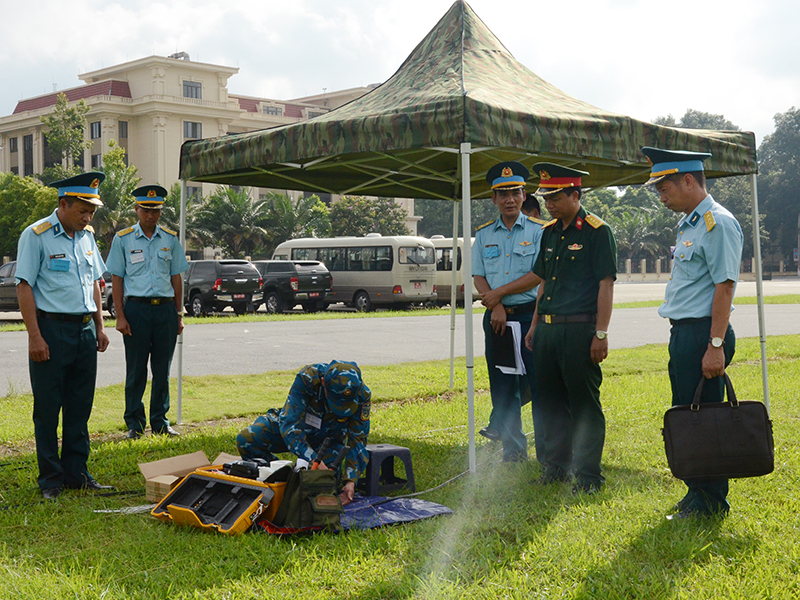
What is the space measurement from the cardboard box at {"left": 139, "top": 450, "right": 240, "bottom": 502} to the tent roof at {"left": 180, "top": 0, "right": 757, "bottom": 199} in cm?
226

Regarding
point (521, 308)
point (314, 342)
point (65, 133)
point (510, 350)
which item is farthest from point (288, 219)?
point (510, 350)

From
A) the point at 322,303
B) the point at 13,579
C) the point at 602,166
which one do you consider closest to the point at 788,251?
the point at 322,303

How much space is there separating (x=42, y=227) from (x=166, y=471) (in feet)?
5.73

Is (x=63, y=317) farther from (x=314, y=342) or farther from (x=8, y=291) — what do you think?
(x=8, y=291)

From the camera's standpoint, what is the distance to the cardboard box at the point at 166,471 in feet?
16.3

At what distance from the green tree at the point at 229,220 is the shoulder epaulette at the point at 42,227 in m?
38.5

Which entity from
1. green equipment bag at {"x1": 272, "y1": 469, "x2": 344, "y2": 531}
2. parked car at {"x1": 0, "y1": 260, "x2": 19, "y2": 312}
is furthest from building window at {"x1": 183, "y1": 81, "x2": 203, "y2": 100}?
green equipment bag at {"x1": 272, "y1": 469, "x2": 344, "y2": 531}

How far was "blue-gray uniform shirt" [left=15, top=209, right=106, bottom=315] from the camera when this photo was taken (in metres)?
5.14

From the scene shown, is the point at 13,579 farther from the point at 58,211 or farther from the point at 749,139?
the point at 749,139

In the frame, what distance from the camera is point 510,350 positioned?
236 inches

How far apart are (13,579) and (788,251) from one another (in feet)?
300

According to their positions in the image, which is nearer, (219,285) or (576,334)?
(576,334)

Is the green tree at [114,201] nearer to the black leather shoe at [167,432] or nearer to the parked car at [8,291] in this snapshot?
the parked car at [8,291]

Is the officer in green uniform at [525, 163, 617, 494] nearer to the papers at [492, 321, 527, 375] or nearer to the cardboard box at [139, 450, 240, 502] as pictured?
the papers at [492, 321, 527, 375]
